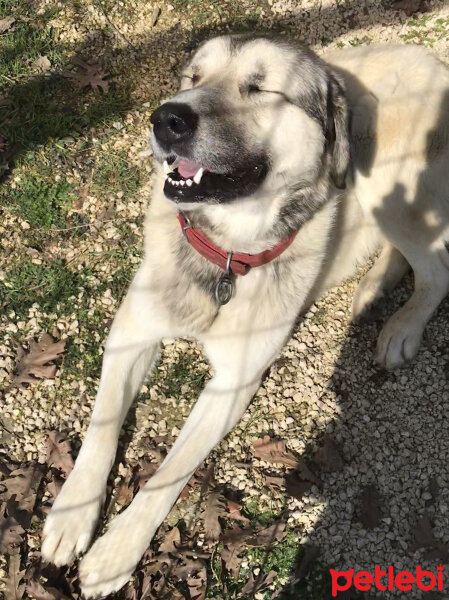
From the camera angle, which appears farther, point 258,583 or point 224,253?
point 258,583

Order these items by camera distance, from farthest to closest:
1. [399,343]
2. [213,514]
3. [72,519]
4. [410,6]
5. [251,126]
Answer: [410,6]
[399,343]
[213,514]
[72,519]
[251,126]

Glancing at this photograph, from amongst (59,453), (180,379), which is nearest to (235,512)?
(180,379)

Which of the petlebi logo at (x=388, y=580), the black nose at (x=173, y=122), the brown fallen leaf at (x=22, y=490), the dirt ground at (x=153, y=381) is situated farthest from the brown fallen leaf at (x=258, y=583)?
the black nose at (x=173, y=122)

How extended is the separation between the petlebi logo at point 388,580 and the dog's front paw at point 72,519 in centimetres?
136

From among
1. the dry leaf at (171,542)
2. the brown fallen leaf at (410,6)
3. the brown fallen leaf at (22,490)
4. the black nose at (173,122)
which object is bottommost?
the brown fallen leaf at (22,490)

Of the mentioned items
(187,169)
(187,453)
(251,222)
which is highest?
(187,169)

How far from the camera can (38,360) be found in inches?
140

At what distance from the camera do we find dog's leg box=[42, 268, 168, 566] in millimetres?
2986

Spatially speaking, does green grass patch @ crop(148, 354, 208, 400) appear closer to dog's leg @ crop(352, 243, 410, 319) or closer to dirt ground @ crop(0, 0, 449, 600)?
dirt ground @ crop(0, 0, 449, 600)

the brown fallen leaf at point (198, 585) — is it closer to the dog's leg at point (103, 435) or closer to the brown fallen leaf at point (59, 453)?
the dog's leg at point (103, 435)

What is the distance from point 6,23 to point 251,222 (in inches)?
117

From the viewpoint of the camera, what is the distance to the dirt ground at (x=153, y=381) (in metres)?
3.21

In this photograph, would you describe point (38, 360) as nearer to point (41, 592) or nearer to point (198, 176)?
point (41, 592)

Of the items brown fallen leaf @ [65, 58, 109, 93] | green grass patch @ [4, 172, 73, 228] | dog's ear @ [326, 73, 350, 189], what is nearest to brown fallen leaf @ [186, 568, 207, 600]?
dog's ear @ [326, 73, 350, 189]
